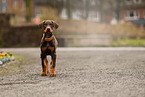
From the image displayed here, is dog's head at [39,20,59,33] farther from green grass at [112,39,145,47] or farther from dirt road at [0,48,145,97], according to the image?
green grass at [112,39,145,47]

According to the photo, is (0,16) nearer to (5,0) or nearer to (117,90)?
(117,90)

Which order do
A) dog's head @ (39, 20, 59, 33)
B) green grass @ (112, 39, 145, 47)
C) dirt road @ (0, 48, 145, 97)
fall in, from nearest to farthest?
1. dirt road @ (0, 48, 145, 97)
2. dog's head @ (39, 20, 59, 33)
3. green grass @ (112, 39, 145, 47)

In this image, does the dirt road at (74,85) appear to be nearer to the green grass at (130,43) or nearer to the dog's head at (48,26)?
the dog's head at (48,26)

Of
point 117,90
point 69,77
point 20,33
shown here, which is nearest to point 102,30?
point 20,33

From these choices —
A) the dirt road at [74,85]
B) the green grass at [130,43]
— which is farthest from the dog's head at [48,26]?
the green grass at [130,43]

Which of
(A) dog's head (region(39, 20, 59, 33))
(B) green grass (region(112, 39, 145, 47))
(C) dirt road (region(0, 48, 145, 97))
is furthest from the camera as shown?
(B) green grass (region(112, 39, 145, 47))

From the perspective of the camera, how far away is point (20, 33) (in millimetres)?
20562

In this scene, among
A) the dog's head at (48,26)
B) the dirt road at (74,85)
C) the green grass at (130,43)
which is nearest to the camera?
the dirt road at (74,85)

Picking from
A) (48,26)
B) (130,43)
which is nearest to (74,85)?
(48,26)

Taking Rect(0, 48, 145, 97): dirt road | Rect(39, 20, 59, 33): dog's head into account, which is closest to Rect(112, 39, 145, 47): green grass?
Rect(0, 48, 145, 97): dirt road

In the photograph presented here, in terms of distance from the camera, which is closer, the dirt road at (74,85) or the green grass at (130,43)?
the dirt road at (74,85)

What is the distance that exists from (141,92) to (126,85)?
75 cm

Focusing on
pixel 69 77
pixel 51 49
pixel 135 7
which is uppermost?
pixel 135 7

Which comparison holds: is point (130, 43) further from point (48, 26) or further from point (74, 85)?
point (74, 85)
